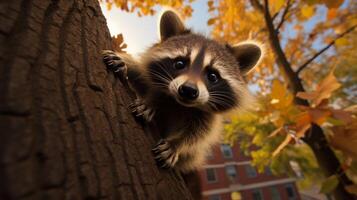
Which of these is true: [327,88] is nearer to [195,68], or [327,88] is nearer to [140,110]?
[195,68]

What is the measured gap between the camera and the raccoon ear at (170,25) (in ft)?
10.1

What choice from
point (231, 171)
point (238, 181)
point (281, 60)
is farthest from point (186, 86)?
point (238, 181)

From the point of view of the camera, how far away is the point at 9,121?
0.79 m

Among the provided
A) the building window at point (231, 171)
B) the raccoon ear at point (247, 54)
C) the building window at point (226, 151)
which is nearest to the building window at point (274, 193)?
the building window at point (231, 171)

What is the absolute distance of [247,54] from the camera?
131 inches

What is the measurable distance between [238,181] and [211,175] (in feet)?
14.0

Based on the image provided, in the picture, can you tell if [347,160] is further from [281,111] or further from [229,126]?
Answer: [229,126]

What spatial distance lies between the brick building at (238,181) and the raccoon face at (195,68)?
1142 inches

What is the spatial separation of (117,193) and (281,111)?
252 cm

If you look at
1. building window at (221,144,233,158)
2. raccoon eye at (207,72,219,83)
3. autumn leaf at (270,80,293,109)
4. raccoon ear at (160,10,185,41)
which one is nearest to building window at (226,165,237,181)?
building window at (221,144,233,158)

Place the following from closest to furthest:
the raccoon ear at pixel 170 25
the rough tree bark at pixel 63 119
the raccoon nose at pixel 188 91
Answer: the rough tree bark at pixel 63 119
the raccoon nose at pixel 188 91
the raccoon ear at pixel 170 25

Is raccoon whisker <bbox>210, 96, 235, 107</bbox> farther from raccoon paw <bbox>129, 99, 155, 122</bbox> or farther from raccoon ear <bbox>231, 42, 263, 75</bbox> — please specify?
raccoon paw <bbox>129, 99, 155, 122</bbox>

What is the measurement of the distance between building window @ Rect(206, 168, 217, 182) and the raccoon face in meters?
30.2

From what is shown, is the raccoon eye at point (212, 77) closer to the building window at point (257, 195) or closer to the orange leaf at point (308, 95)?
the orange leaf at point (308, 95)
